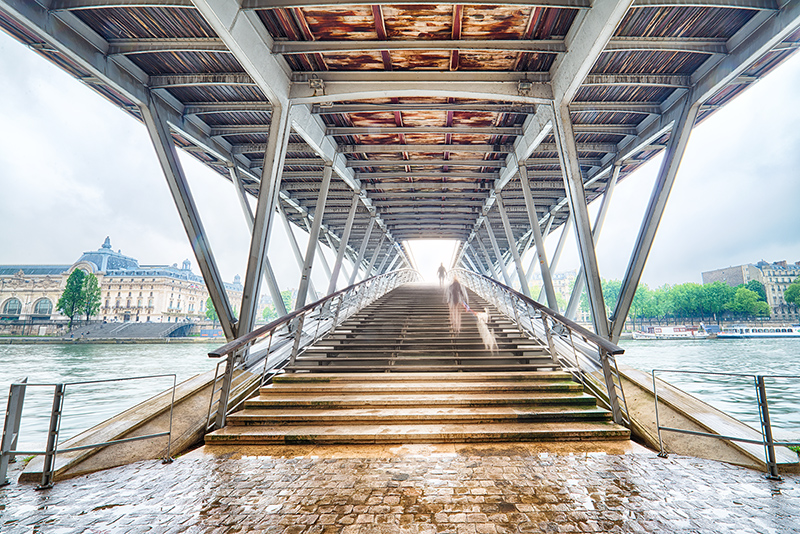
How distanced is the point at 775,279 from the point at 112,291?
105 m

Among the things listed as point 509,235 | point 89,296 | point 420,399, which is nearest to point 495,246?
point 509,235

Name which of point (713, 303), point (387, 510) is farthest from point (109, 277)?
point (713, 303)

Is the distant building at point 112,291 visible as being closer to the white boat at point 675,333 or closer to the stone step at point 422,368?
the stone step at point 422,368

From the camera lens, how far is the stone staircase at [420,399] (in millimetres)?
4172

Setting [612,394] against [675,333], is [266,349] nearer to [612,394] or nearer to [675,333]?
[612,394]

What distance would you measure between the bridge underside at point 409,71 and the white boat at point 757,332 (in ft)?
152

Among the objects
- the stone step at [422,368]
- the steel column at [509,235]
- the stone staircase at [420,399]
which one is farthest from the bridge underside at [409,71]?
the steel column at [509,235]

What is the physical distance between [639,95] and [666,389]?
21.4ft

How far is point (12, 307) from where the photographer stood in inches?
1513

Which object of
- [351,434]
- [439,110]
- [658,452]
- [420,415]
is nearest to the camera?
[658,452]

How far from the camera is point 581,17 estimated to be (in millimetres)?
5668

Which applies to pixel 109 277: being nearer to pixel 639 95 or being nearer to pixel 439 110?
pixel 439 110

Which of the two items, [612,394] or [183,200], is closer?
[612,394]

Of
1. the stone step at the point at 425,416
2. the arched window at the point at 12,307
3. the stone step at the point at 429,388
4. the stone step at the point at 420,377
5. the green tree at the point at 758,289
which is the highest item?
the green tree at the point at 758,289
